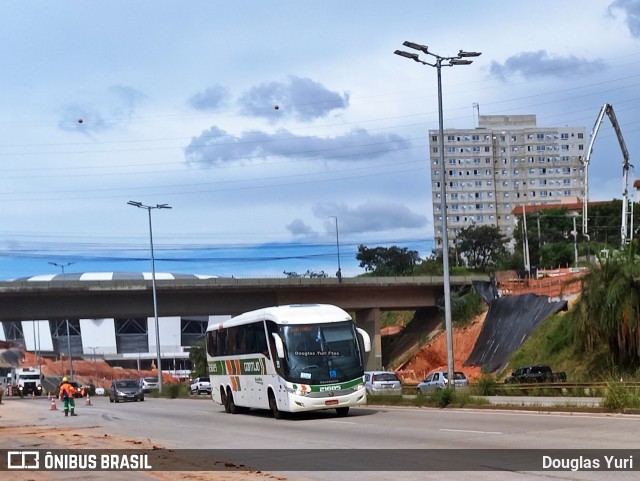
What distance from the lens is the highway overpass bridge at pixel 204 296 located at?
71.6m

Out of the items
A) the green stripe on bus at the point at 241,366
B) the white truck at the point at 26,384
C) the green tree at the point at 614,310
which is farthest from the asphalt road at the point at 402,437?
the white truck at the point at 26,384

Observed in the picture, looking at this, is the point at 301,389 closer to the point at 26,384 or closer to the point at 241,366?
the point at 241,366

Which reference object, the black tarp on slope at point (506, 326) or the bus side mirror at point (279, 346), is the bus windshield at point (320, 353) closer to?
the bus side mirror at point (279, 346)

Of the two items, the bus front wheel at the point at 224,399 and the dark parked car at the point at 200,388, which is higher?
the bus front wheel at the point at 224,399

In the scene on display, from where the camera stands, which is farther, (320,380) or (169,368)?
(169,368)

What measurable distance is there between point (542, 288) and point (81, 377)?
7059 centimetres

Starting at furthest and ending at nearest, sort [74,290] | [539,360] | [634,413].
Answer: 1. [74,290]
2. [539,360]
3. [634,413]

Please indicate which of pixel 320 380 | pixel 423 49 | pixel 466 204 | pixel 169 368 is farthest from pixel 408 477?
pixel 466 204

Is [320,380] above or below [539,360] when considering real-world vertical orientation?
above

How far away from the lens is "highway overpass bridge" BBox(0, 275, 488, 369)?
235 feet

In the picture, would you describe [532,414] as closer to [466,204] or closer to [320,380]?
[320,380]

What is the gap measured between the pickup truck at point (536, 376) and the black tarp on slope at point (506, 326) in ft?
50.3

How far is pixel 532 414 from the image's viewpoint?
79.3 ft

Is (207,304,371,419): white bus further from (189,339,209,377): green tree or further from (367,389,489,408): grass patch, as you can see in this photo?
(189,339,209,377): green tree
